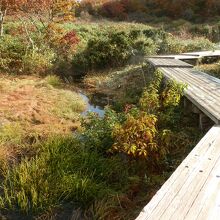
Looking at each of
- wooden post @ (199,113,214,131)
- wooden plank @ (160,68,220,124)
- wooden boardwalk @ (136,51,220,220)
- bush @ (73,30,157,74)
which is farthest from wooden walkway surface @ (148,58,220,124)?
bush @ (73,30,157,74)

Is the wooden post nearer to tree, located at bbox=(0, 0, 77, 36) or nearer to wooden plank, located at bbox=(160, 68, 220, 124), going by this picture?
wooden plank, located at bbox=(160, 68, 220, 124)

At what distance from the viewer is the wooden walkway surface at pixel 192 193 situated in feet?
10.3

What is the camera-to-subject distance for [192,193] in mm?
3496

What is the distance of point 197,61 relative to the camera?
14484 mm

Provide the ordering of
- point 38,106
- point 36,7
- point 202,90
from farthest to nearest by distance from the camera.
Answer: point 36,7 → point 38,106 → point 202,90

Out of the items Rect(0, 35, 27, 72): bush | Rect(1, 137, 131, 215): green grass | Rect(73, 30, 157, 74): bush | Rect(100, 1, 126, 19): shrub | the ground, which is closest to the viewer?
Rect(1, 137, 131, 215): green grass

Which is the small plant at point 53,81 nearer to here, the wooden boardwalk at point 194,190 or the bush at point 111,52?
the bush at point 111,52

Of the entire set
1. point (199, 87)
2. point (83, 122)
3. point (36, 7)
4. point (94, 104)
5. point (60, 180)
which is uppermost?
point (36, 7)

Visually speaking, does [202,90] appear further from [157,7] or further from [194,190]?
[157,7]

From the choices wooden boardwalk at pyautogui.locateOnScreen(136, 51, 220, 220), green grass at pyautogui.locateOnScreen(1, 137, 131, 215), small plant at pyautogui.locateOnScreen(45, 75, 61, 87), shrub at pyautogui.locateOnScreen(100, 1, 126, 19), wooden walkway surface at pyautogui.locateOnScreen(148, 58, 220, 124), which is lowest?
small plant at pyautogui.locateOnScreen(45, 75, 61, 87)

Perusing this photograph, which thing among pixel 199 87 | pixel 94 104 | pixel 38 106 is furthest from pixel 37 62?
pixel 199 87

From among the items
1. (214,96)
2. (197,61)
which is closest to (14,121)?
(214,96)

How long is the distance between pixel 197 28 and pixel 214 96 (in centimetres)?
1961

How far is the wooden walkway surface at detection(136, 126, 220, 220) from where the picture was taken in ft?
10.3
